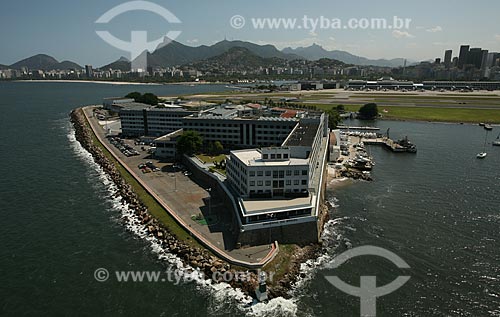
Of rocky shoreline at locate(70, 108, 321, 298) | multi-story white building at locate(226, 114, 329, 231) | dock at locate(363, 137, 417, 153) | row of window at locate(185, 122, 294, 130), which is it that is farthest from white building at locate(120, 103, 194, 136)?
dock at locate(363, 137, 417, 153)

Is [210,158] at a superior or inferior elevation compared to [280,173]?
inferior

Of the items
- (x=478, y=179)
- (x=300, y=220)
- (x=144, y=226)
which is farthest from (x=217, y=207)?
(x=478, y=179)

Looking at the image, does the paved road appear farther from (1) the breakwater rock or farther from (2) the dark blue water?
(2) the dark blue water

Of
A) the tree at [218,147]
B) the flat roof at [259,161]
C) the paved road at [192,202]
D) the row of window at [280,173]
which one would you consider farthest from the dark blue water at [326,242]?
the tree at [218,147]

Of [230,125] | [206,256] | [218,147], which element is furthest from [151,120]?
[206,256]

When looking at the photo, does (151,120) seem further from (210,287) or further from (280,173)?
(210,287)

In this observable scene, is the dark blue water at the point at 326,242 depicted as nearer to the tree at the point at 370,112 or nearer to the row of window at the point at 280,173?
the row of window at the point at 280,173

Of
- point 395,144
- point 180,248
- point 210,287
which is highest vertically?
point 395,144
